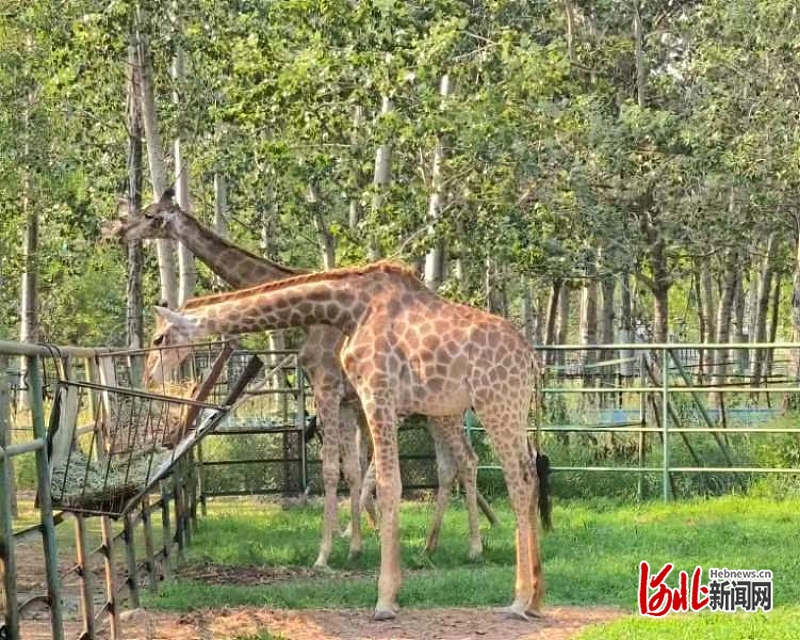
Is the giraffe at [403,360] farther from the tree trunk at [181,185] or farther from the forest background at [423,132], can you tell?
the tree trunk at [181,185]

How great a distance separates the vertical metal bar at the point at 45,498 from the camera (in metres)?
5.41

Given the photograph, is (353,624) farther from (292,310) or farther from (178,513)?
(178,513)

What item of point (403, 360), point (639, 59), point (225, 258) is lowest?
point (403, 360)

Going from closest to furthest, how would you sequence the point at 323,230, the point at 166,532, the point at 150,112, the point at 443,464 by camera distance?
the point at 166,532
the point at 443,464
the point at 150,112
the point at 323,230

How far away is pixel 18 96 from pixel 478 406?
13284 millimetres

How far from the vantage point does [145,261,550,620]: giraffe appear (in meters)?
7.71

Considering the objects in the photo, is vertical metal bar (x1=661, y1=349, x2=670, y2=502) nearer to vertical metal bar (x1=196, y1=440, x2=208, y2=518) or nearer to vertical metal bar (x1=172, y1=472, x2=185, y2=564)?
vertical metal bar (x1=196, y1=440, x2=208, y2=518)

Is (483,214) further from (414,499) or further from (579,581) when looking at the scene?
(579,581)

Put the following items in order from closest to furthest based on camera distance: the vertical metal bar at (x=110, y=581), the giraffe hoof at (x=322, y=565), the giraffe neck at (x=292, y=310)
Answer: the vertical metal bar at (x=110, y=581) → the giraffe neck at (x=292, y=310) → the giraffe hoof at (x=322, y=565)

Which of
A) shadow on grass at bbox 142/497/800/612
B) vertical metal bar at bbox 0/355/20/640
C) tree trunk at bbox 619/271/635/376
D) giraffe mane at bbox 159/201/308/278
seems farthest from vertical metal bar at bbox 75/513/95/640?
tree trunk at bbox 619/271/635/376

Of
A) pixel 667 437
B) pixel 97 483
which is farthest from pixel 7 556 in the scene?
pixel 667 437

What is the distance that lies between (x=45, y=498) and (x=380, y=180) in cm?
988

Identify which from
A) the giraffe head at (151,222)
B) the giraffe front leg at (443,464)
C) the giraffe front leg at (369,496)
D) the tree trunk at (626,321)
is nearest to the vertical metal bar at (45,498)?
the giraffe front leg at (443,464)

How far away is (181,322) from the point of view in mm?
8164
